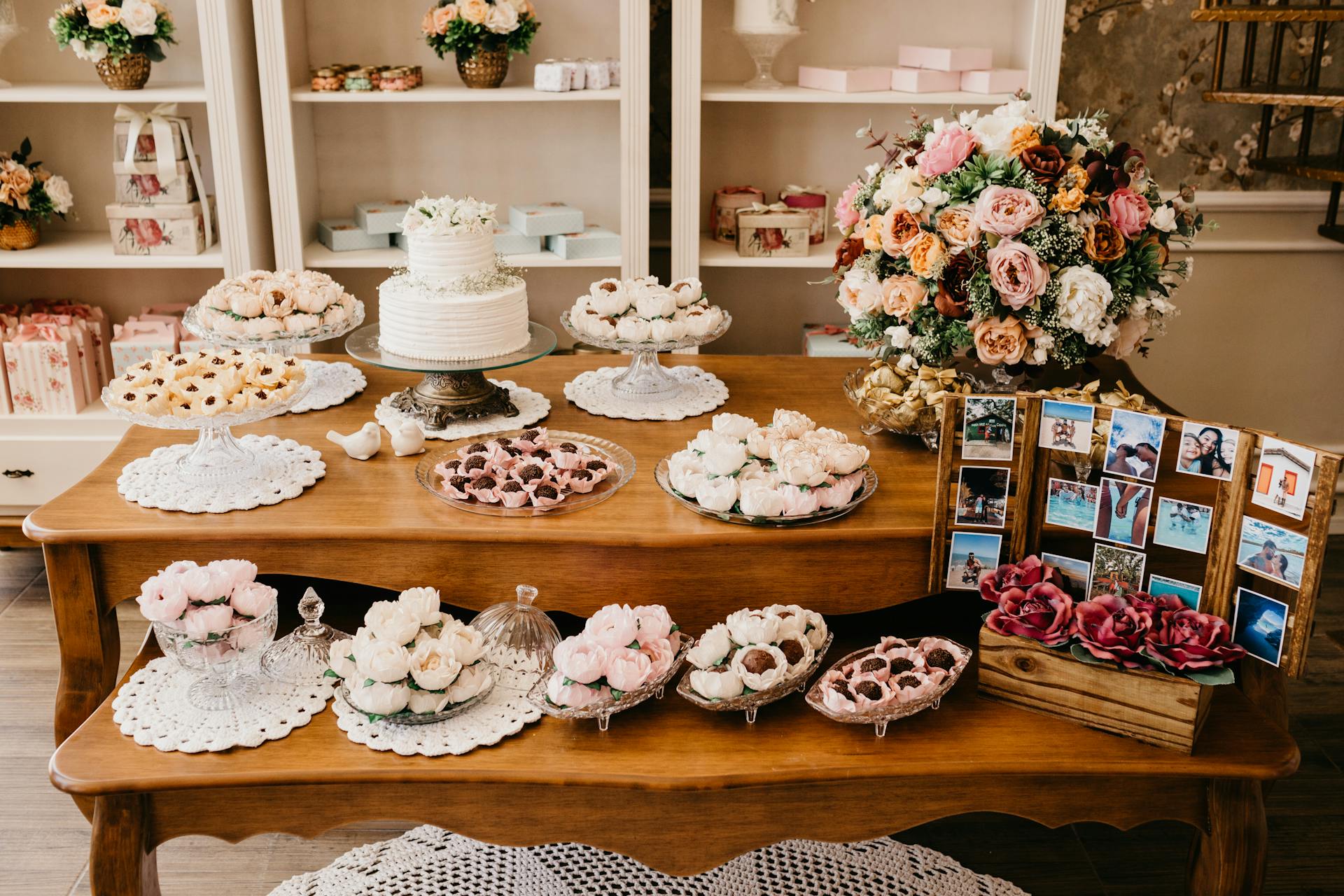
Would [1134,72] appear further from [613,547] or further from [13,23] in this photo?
[13,23]

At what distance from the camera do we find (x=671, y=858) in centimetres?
153

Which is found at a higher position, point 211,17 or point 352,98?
point 211,17

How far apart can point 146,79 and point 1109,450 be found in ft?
8.36

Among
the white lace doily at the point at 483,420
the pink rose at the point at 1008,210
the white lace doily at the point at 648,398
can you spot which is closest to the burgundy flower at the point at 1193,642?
the pink rose at the point at 1008,210

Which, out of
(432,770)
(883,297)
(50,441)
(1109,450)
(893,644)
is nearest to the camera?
(432,770)

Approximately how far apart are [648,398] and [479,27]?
47.7 inches

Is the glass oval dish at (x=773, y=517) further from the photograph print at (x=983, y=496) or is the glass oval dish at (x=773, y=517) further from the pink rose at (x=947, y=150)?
the pink rose at (x=947, y=150)

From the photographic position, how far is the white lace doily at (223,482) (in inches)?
69.9

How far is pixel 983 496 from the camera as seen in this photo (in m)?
1.66

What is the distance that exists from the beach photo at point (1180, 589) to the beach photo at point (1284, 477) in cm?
15

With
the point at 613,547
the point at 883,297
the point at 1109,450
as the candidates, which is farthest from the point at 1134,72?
the point at 613,547

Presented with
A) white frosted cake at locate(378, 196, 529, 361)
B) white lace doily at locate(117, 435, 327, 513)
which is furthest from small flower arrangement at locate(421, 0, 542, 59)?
white lace doily at locate(117, 435, 327, 513)

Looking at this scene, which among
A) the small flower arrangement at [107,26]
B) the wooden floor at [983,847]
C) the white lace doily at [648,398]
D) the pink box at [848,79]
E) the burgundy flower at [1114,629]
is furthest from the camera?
the pink box at [848,79]

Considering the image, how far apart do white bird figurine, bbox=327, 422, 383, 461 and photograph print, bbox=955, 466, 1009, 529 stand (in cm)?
95
